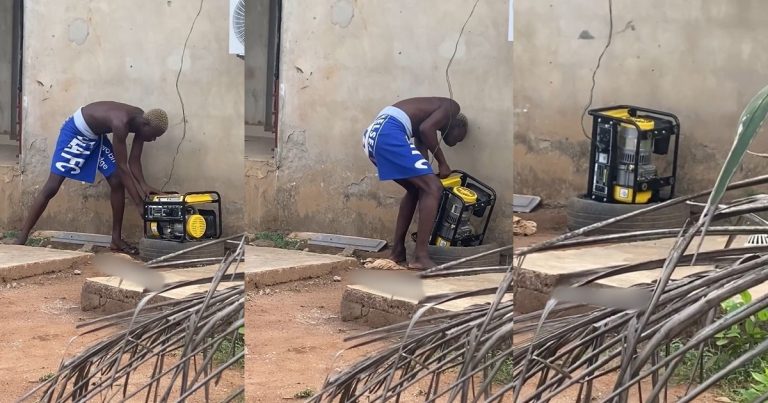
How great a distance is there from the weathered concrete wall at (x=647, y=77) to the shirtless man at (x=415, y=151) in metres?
0.12

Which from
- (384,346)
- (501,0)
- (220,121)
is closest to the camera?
(501,0)

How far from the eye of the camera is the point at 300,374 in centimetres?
123

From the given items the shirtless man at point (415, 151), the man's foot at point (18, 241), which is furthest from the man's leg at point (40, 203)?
the shirtless man at point (415, 151)

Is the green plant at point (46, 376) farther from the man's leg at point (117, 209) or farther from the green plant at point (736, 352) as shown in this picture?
the green plant at point (736, 352)

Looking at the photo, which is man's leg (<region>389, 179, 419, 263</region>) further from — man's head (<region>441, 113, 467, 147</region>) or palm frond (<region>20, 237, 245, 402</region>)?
palm frond (<region>20, 237, 245, 402</region>)

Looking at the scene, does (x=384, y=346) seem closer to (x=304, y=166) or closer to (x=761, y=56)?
(x=304, y=166)

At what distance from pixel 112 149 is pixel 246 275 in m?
0.29

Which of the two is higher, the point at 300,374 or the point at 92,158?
the point at 92,158

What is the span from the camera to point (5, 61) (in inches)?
56.2

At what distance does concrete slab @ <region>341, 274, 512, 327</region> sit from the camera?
1.00 m

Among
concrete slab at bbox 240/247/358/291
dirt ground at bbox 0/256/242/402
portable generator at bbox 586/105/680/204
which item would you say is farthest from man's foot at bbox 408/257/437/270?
dirt ground at bbox 0/256/242/402

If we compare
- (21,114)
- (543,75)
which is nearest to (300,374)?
(543,75)

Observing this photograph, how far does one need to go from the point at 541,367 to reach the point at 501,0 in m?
0.43

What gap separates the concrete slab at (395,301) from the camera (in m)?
1.00
